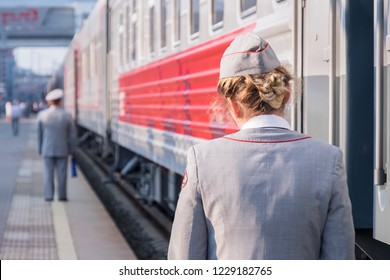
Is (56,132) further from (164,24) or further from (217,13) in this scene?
(217,13)

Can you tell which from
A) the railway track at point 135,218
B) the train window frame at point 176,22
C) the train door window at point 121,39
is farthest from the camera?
the train door window at point 121,39

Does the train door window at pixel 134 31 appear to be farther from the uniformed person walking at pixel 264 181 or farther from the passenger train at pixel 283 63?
the uniformed person walking at pixel 264 181

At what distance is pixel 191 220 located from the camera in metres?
2.21

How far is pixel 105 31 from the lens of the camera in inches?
430

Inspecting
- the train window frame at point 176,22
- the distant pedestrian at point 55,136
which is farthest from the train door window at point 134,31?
the train window frame at point 176,22

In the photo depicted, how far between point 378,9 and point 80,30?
558 inches

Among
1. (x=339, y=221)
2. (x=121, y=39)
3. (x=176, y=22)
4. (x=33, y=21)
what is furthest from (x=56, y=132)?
(x=339, y=221)

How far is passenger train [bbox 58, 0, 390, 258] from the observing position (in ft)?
9.68

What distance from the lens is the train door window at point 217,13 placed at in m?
4.67

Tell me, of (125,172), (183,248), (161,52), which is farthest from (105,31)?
(183,248)

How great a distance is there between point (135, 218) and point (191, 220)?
254 inches

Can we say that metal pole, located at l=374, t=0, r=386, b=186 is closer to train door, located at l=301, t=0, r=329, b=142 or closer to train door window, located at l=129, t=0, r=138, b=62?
train door, located at l=301, t=0, r=329, b=142

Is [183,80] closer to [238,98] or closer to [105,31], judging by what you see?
[238,98]

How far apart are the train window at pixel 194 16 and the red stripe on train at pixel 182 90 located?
4.4 inches
